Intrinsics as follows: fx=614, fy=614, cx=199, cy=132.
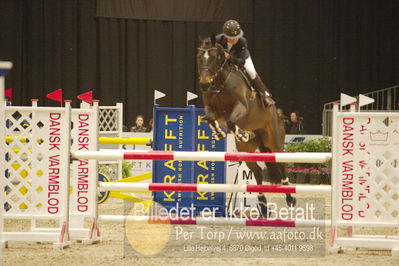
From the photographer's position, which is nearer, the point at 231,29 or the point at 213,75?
the point at 213,75

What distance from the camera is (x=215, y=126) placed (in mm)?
5020

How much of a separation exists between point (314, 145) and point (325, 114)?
1.65 m

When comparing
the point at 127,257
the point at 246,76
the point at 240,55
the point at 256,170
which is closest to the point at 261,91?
the point at 246,76

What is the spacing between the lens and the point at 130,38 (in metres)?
13.9

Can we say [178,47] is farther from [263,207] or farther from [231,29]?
[263,207]

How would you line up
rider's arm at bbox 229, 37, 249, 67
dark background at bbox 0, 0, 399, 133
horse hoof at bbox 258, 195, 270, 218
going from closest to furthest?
horse hoof at bbox 258, 195, 270, 218 < rider's arm at bbox 229, 37, 249, 67 < dark background at bbox 0, 0, 399, 133

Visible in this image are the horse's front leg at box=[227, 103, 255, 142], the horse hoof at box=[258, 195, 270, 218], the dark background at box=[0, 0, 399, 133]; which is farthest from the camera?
the dark background at box=[0, 0, 399, 133]

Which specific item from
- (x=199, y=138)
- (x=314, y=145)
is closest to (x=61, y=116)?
(x=199, y=138)

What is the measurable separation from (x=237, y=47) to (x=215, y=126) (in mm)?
869

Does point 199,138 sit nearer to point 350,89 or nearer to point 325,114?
point 325,114

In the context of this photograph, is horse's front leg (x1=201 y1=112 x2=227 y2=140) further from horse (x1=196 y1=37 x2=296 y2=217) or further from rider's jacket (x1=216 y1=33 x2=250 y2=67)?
rider's jacket (x1=216 y1=33 x2=250 y2=67)

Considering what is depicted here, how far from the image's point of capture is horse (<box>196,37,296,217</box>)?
4.86 m

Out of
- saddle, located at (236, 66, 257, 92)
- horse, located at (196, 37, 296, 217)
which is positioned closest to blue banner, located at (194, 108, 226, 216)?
horse, located at (196, 37, 296, 217)

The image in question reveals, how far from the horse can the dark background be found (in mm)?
8041
